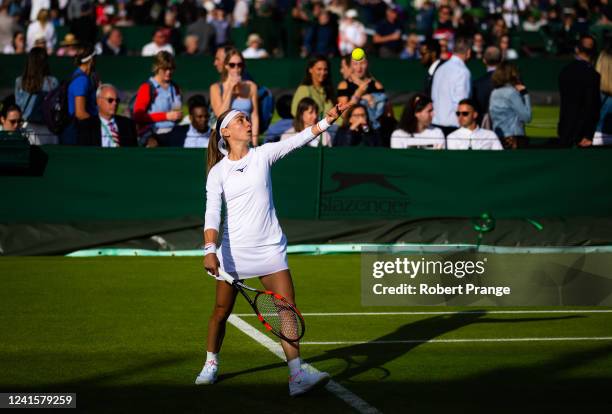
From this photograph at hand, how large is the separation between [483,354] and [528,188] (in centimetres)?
612

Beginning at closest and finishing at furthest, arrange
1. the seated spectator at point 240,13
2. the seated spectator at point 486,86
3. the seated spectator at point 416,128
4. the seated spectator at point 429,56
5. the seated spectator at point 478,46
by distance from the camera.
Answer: the seated spectator at point 416,128 < the seated spectator at point 486,86 < the seated spectator at point 429,56 < the seated spectator at point 478,46 < the seated spectator at point 240,13

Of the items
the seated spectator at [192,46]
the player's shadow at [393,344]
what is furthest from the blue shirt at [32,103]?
the seated spectator at [192,46]

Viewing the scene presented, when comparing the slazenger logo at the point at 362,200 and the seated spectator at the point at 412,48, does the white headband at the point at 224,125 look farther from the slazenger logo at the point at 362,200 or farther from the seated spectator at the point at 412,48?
the seated spectator at the point at 412,48

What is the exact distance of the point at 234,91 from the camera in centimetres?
1548

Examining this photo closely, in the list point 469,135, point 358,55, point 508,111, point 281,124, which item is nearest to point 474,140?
point 469,135

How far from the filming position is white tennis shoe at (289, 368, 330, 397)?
820 cm

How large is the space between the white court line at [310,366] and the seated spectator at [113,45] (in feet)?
57.6

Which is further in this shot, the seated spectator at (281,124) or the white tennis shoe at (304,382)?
the seated spectator at (281,124)

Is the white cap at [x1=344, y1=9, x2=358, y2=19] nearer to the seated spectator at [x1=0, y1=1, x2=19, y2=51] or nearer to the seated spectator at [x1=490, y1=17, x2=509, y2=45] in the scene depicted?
the seated spectator at [x1=490, y1=17, x2=509, y2=45]

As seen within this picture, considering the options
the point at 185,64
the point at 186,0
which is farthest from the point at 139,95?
the point at 186,0

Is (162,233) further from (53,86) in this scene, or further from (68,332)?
(68,332)

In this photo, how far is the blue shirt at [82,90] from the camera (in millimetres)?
14859

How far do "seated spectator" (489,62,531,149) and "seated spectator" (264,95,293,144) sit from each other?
9.35ft

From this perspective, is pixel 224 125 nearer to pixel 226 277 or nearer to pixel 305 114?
pixel 226 277
